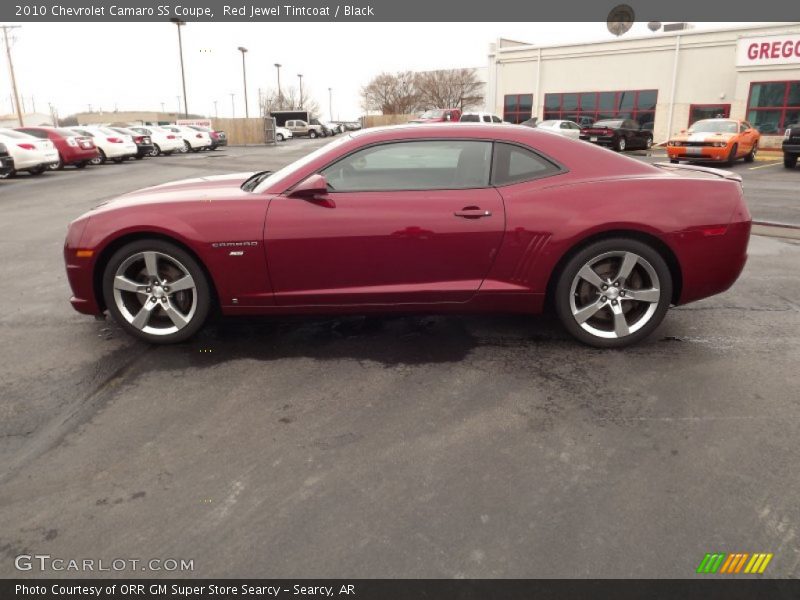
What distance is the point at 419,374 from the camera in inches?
152

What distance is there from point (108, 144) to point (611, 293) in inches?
950

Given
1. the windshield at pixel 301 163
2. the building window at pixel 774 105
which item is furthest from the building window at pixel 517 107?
the windshield at pixel 301 163

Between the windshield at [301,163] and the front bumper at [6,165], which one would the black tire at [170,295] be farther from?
the front bumper at [6,165]

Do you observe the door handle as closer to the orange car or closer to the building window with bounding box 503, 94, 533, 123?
the orange car

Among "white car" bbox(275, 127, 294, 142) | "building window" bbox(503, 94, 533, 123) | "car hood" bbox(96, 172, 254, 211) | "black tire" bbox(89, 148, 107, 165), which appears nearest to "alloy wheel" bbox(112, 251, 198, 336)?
"car hood" bbox(96, 172, 254, 211)

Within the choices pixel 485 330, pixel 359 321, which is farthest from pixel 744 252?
pixel 359 321

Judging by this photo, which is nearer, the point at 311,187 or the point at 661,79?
the point at 311,187

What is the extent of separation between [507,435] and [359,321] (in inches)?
78.3

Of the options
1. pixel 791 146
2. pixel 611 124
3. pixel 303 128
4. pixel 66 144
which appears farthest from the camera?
pixel 303 128

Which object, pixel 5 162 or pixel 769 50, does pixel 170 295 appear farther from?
pixel 769 50

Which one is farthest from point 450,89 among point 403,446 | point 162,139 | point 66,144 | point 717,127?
point 403,446

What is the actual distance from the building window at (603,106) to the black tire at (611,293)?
2962 centimetres

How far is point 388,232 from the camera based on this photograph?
4.00 m

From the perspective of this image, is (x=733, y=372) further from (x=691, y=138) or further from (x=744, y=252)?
(x=691, y=138)
